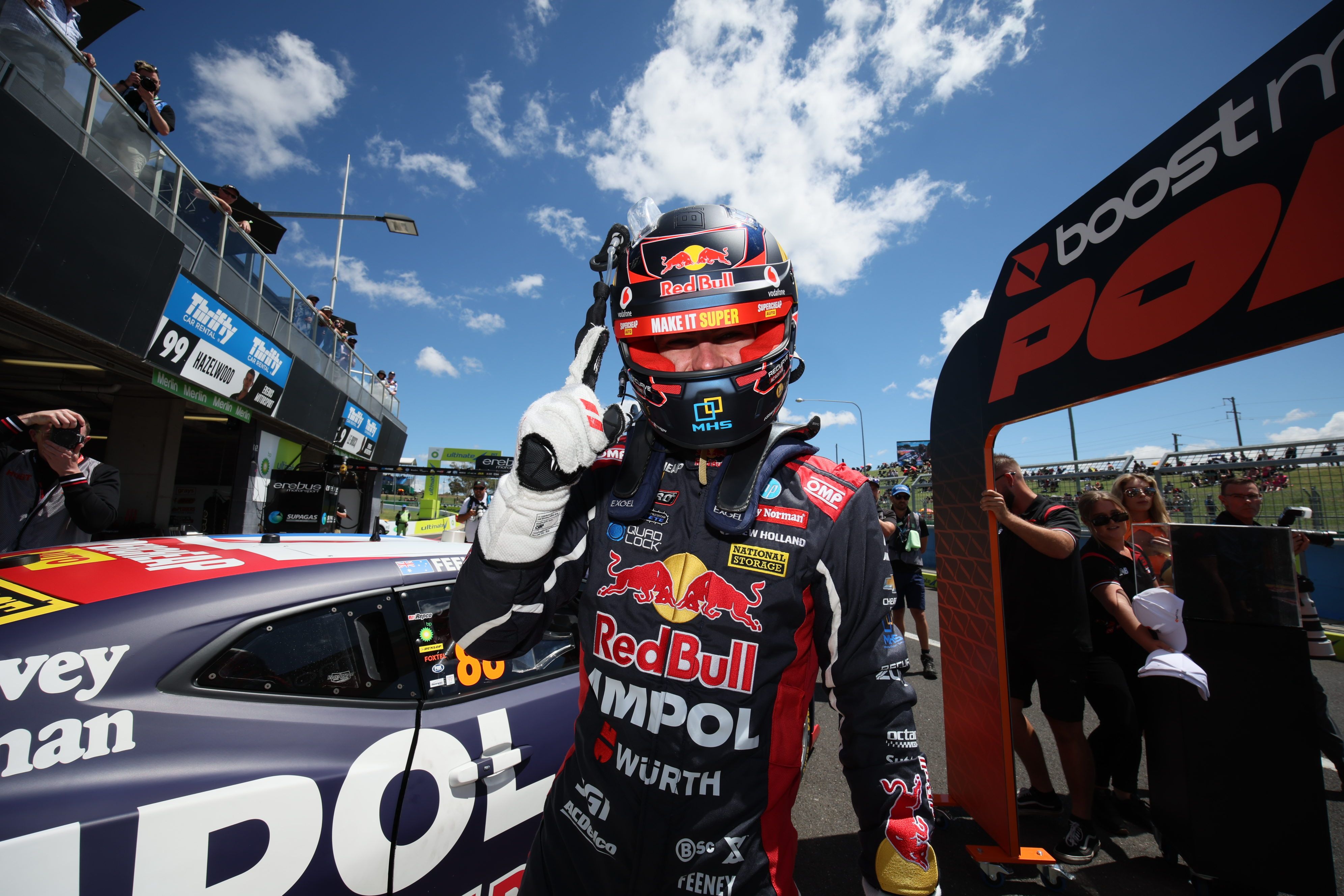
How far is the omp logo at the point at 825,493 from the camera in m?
1.29

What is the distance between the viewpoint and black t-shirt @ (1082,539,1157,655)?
314cm

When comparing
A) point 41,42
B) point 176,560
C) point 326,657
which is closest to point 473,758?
point 326,657

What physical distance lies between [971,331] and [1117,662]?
2.14 metres

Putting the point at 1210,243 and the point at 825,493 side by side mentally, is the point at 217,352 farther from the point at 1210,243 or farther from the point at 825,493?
the point at 1210,243

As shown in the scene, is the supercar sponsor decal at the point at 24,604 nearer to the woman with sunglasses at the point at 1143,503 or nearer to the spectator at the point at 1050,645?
the spectator at the point at 1050,645

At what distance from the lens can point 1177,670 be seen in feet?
7.34

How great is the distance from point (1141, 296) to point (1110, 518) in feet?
5.51

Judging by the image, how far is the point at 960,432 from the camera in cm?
318

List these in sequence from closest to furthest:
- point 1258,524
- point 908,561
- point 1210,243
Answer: point 1210,243, point 1258,524, point 908,561

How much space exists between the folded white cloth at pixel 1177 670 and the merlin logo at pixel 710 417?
7.78ft

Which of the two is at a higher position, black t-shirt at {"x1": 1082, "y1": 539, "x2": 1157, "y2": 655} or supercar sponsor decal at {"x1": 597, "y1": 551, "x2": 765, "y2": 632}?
supercar sponsor decal at {"x1": 597, "y1": 551, "x2": 765, "y2": 632}

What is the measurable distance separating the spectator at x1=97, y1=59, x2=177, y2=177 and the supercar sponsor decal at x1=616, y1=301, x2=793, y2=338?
756 cm

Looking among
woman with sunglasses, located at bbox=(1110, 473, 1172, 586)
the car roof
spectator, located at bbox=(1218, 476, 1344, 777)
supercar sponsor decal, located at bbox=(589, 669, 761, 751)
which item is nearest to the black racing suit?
supercar sponsor decal, located at bbox=(589, 669, 761, 751)

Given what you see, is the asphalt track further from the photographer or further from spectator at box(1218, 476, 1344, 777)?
the photographer
